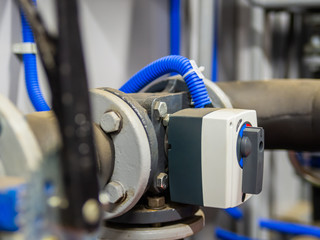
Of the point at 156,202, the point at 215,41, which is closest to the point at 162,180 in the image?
the point at 156,202

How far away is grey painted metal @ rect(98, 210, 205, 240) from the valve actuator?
0.15 feet

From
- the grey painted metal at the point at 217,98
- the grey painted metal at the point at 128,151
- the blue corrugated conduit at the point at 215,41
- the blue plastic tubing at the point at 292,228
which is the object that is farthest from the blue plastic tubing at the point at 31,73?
the blue plastic tubing at the point at 292,228

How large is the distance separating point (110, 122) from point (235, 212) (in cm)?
100

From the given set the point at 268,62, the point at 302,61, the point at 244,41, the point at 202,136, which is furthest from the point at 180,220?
the point at 302,61

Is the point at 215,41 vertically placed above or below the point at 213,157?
above

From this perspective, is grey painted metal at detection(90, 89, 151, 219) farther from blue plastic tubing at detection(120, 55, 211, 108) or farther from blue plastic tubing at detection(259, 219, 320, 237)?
blue plastic tubing at detection(259, 219, 320, 237)

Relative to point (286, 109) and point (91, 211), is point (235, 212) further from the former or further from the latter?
point (91, 211)

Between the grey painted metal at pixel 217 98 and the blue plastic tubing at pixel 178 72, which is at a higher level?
the blue plastic tubing at pixel 178 72

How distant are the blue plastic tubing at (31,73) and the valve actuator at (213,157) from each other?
218 mm

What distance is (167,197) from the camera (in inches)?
21.9

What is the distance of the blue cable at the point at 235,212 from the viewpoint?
1.35 m

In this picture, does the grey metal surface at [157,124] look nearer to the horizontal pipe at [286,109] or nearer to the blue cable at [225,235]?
the horizontal pipe at [286,109]

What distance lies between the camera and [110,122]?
0.47m

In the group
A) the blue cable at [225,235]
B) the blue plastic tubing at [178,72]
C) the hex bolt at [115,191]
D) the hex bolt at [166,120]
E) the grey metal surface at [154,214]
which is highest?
the blue plastic tubing at [178,72]
